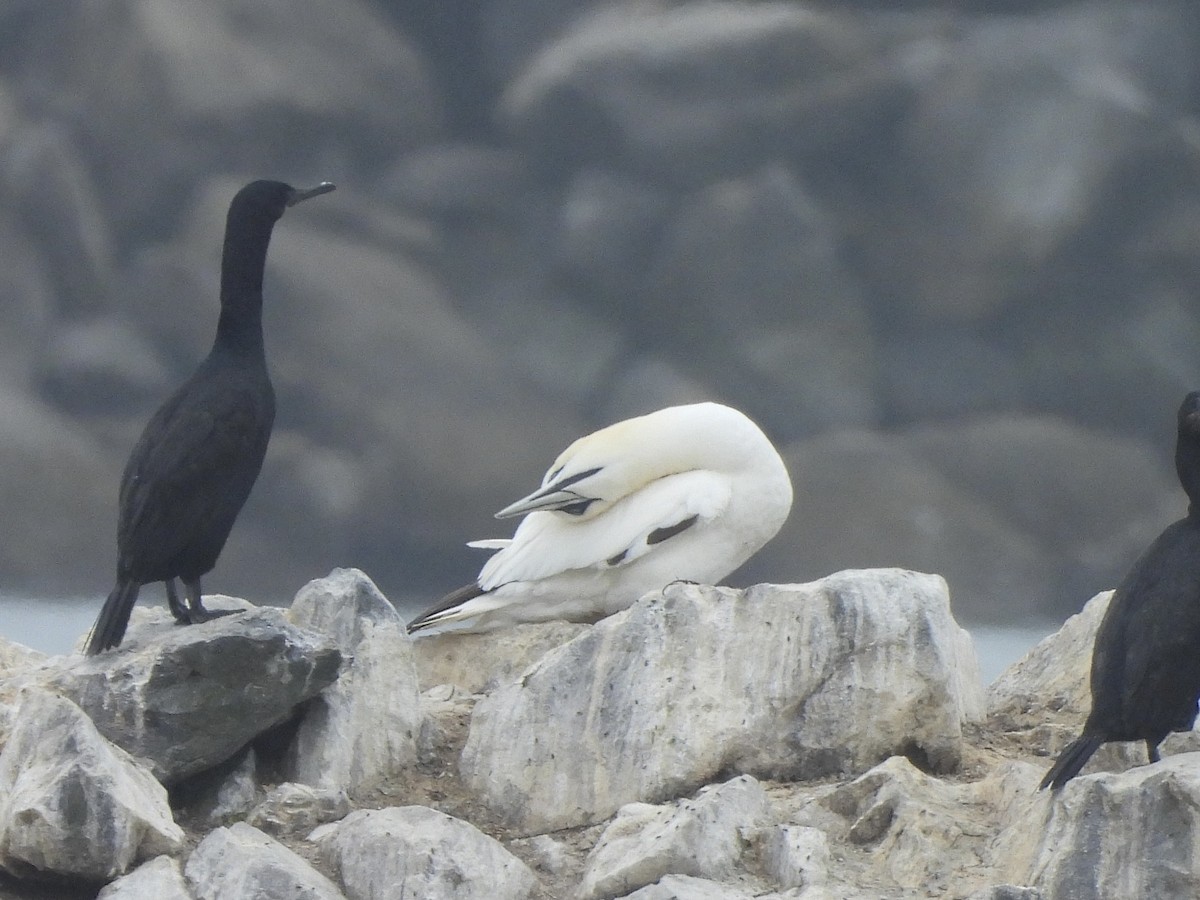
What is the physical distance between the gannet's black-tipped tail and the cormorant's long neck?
1.37 meters

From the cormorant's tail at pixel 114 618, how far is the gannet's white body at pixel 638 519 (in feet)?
5.00

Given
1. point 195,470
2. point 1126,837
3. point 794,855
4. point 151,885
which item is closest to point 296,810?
point 151,885

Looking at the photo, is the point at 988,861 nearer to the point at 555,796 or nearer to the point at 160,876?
the point at 555,796

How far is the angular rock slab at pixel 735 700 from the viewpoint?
5.59 metres

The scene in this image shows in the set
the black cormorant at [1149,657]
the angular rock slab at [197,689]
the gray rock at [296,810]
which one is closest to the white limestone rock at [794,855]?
the black cormorant at [1149,657]

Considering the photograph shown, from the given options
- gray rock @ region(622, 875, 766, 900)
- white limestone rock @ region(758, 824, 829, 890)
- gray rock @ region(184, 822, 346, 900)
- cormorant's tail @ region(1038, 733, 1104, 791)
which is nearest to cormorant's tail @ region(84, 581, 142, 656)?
gray rock @ region(184, 822, 346, 900)

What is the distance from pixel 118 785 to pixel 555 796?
1.34 metres

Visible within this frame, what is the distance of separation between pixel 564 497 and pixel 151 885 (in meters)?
2.59

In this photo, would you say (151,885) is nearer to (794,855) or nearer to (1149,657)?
(794,855)

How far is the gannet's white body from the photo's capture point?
7.00 meters

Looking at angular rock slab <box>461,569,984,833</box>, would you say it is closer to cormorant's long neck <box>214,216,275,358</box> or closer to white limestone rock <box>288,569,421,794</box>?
white limestone rock <box>288,569,421,794</box>

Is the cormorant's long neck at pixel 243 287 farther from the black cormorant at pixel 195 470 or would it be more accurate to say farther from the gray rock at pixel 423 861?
the gray rock at pixel 423 861

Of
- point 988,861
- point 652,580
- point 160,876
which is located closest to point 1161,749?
point 988,861

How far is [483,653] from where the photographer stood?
7.10 m
